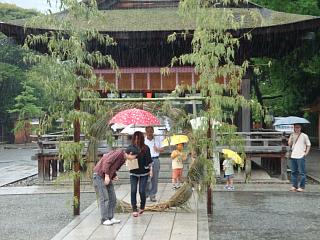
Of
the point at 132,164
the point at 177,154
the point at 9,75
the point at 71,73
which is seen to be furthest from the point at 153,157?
the point at 9,75

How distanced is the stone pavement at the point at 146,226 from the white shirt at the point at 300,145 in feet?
13.5

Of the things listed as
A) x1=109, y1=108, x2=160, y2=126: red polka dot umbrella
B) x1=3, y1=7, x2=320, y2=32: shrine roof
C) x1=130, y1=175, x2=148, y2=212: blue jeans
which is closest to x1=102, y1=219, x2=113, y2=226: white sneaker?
x1=130, y1=175, x2=148, y2=212: blue jeans

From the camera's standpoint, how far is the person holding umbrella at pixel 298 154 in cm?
1392

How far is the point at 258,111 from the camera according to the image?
33.0ft

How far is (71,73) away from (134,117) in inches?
58.5

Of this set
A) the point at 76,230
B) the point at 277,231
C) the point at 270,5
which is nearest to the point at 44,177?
the point at 76,230

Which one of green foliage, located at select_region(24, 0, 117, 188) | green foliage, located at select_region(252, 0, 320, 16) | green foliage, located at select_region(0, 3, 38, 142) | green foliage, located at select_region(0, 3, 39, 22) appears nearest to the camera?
green foliage, located at select_region(24, 0, 117, 188)

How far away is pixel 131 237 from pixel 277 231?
252 centimetres

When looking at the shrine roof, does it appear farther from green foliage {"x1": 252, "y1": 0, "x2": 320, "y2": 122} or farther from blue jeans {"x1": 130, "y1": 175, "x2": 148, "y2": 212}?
blue jeans {"x1": 130, "y1": 175, "x2": 148, "y2": 212}

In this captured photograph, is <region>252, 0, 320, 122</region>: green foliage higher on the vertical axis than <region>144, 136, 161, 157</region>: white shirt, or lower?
higher

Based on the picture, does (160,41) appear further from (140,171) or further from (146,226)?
(146,226)

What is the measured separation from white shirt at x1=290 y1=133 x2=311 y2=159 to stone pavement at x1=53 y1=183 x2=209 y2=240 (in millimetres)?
4102

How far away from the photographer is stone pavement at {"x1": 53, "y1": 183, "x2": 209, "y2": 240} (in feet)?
27.2

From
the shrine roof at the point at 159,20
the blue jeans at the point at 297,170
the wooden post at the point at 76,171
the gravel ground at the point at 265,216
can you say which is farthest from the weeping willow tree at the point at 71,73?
the blue jeans at the point at 297,170
